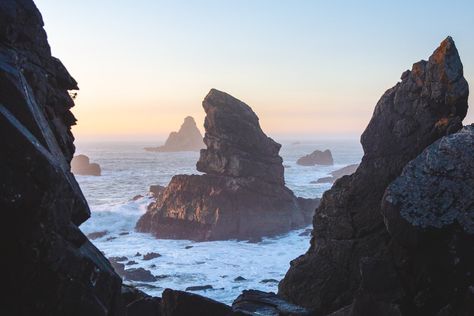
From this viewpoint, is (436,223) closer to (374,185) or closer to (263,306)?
(374,185)

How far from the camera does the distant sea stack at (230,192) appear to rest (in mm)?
53688

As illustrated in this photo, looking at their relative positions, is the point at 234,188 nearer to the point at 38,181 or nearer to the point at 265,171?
the point at 265,171

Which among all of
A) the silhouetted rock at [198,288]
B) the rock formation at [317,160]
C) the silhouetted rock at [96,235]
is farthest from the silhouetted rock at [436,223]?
the rock formation at [317,160]

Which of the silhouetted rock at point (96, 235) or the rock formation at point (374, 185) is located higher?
the rock formation at point (374, 185)

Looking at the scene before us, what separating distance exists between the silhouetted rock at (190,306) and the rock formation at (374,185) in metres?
5.13

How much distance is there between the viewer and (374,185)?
2177 cm

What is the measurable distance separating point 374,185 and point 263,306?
26.2 feet

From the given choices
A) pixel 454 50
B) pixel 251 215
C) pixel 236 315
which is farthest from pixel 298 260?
pixel 251 215

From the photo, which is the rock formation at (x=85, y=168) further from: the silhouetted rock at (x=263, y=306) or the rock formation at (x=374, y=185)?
the silhouetted rock at (x=263, y=306)

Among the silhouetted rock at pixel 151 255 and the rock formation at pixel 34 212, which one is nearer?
the rock formation at pixel 34 212

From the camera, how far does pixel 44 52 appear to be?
14.9 m

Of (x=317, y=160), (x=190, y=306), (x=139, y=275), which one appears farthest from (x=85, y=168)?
(x=190, y=306)

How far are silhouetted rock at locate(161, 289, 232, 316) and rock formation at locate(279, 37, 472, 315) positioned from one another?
5130 mm

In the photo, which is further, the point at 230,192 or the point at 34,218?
the point at 230,192
